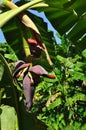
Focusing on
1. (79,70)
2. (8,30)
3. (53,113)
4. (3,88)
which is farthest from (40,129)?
(53,113)

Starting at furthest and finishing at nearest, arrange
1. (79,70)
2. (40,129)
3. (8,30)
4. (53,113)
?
(53,113)
(79,70)
(8,30)
(40,129)

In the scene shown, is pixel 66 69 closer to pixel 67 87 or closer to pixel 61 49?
pixel 67 87

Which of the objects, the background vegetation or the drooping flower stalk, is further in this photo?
the background vegetation

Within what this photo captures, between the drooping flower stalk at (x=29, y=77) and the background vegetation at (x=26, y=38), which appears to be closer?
the drooping flower stalk at (x=29, y=77)

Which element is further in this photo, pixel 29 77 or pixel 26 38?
pixel 26 38

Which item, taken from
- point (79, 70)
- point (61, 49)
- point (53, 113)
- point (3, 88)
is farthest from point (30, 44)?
point (61, 49)

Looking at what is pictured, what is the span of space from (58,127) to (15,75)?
347cm

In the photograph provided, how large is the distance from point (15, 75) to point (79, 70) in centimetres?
334

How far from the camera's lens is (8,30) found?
189cm

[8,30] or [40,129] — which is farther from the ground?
[8,30]

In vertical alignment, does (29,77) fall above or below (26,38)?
below

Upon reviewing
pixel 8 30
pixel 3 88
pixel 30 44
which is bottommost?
pixel 3 88

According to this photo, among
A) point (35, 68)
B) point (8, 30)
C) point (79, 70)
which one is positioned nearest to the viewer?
point (35, 68)

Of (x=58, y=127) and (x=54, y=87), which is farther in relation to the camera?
(x=54, y=87)
